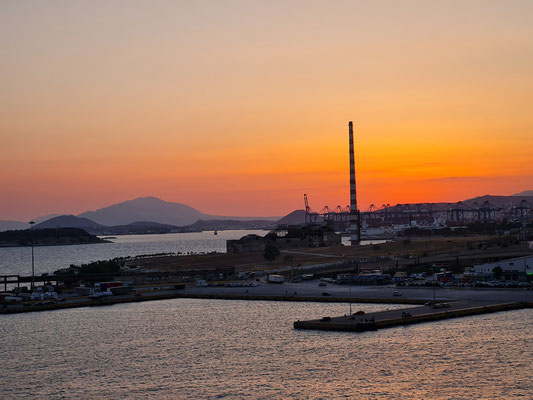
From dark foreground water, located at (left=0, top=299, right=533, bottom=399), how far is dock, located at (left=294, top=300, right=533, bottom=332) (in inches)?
33.7

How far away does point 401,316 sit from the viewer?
121ft

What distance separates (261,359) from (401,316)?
34.7ft

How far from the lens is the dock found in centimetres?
3475

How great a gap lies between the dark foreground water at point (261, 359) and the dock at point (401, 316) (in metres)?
0.85

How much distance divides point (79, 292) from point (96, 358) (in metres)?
27.9

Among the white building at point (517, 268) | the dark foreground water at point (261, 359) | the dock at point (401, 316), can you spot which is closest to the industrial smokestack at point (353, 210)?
the white building at point (517, 268)

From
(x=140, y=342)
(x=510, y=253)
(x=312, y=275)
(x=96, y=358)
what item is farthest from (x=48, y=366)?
(x=510, y=253)

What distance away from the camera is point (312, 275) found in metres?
62.2

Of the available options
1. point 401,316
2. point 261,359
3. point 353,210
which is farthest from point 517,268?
point 353,210

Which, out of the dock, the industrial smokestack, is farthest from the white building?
the industrial smokestack

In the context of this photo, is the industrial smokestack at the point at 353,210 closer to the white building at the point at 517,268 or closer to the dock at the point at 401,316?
the white building at the point at 517,268

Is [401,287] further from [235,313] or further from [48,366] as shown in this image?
[48,366]

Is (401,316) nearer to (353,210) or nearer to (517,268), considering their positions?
(517,268)

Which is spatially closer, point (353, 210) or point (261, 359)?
point (261, 359)
